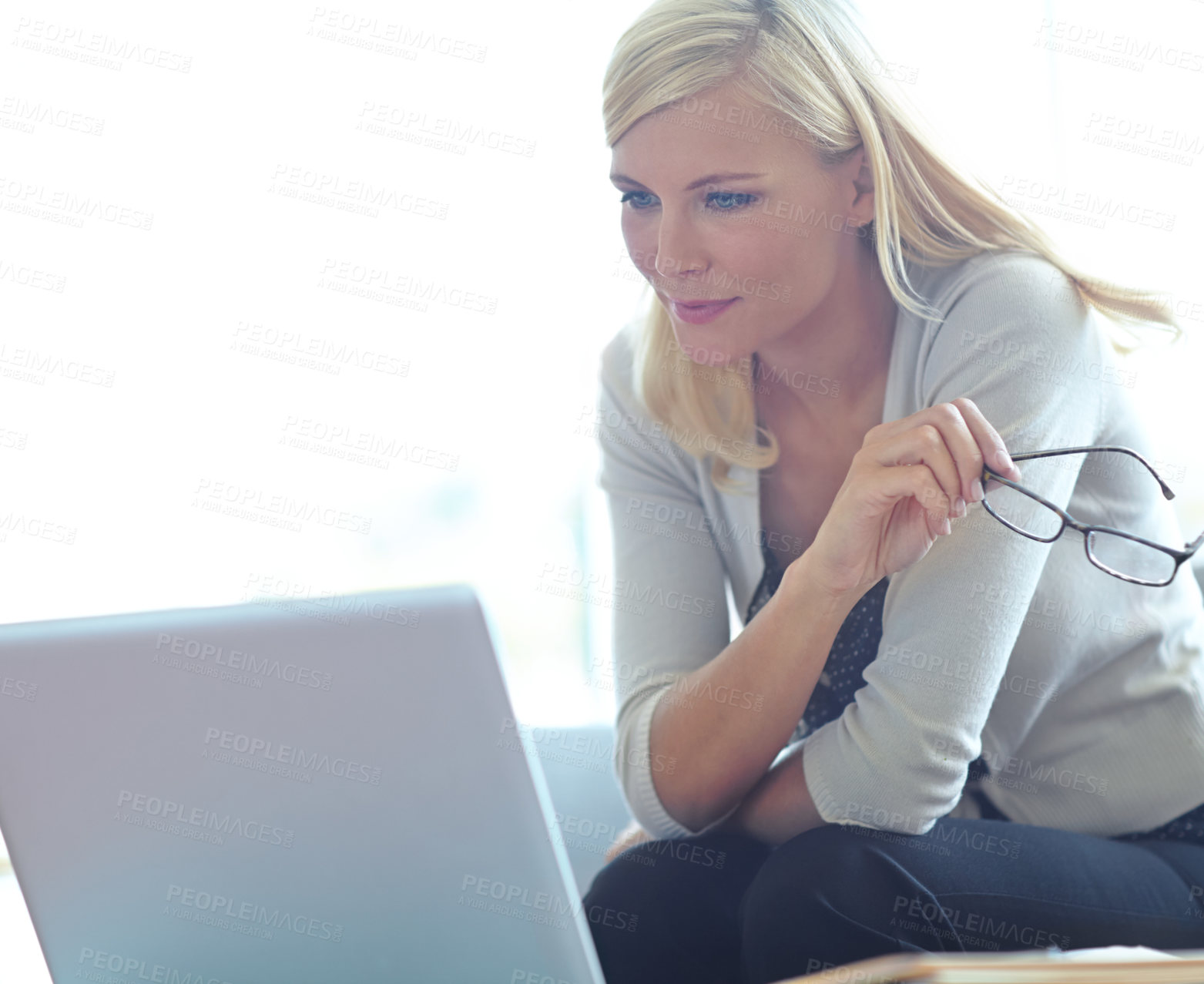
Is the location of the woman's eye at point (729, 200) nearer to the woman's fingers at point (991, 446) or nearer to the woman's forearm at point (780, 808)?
the woman's fingers at point (991, 446)

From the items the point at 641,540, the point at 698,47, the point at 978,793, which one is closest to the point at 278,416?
the point at 641,540

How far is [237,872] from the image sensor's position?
0.64 m

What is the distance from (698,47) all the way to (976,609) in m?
0.60

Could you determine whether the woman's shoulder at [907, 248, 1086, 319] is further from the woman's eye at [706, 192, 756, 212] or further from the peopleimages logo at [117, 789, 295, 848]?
the peopleimages logo at [117, 789, 295, 848]

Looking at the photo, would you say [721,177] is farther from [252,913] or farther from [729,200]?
[252,913]

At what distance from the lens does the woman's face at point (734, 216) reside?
1.03m

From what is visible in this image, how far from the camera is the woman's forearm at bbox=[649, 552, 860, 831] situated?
0.99 meters

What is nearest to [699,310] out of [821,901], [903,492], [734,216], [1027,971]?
[734,216]

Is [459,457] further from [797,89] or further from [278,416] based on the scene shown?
[797,89]

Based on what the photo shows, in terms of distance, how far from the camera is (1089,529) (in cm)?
78

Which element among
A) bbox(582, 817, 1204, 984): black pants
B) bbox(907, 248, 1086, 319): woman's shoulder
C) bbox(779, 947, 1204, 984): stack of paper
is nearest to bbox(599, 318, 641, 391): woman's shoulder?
bbox(907, 248, 1086, 319): woman's shoulder

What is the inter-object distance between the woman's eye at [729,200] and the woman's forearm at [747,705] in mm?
362

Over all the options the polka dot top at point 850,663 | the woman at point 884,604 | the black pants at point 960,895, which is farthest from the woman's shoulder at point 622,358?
the black pants at point 960,895

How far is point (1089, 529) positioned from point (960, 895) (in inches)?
12.6
